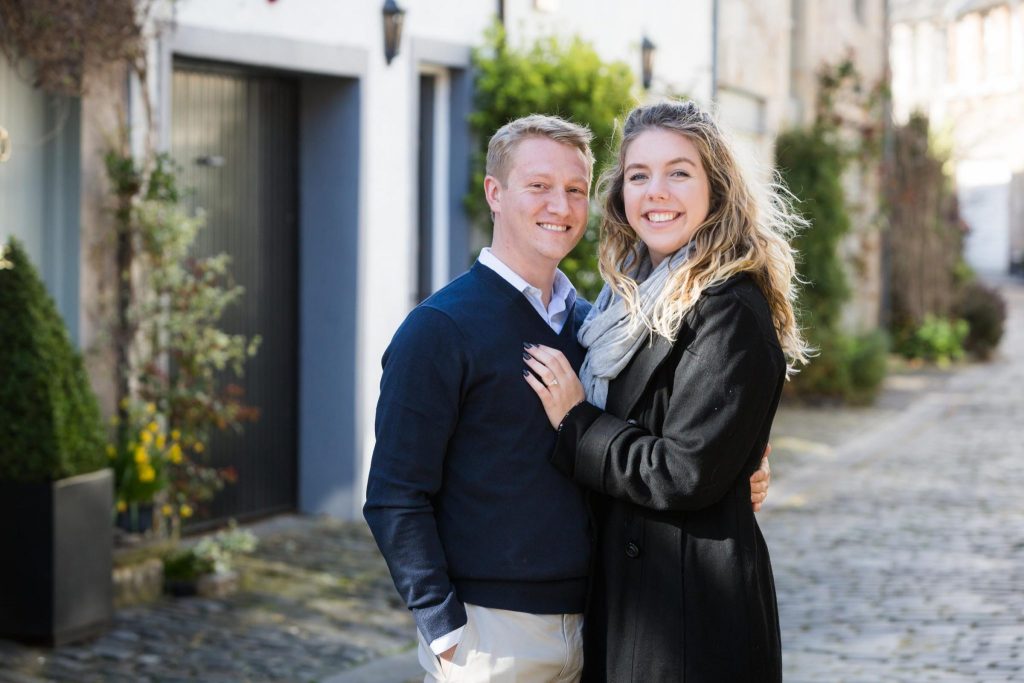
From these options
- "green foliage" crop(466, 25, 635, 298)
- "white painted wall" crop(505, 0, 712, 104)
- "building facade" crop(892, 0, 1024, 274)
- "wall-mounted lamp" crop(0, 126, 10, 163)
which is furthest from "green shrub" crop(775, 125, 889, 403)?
"building facade" crop(892, 0, 1024, 274)

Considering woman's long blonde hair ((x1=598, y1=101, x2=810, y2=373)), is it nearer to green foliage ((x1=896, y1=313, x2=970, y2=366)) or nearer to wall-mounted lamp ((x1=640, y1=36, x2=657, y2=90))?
wall-mounted lamp ((x1=640, y1=36, x2=657, y2=90))

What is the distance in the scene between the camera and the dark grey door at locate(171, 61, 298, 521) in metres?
7.67

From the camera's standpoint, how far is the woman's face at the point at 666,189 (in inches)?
113

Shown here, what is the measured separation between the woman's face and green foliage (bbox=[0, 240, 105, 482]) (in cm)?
339

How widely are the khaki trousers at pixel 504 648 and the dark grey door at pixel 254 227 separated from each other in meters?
5.15

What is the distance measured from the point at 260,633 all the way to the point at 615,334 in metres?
3.63

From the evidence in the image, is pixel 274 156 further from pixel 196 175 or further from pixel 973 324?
pixel 973 324

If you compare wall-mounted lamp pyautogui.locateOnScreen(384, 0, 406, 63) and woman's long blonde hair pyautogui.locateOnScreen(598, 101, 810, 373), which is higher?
wall-mounted lamp pyautogui.locateOnScreen(384, 0, 406, 63)

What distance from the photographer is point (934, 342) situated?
19.1 metres

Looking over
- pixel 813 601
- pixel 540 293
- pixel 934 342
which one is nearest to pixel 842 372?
pixel 934 342

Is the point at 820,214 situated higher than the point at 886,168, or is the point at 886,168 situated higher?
the point at 886,168

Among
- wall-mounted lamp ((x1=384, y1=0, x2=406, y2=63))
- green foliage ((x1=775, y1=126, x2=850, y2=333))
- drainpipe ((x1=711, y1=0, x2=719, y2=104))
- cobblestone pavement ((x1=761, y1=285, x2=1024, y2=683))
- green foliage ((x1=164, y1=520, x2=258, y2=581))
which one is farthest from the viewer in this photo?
green foliage ((x1=775, y1=126, x2=850, y2=333))

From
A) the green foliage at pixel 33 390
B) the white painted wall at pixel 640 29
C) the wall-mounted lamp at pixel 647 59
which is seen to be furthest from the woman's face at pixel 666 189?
the wall-mounted lamp at pixel 647 59

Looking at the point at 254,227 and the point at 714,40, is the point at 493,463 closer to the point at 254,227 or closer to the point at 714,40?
the point at 254,227
